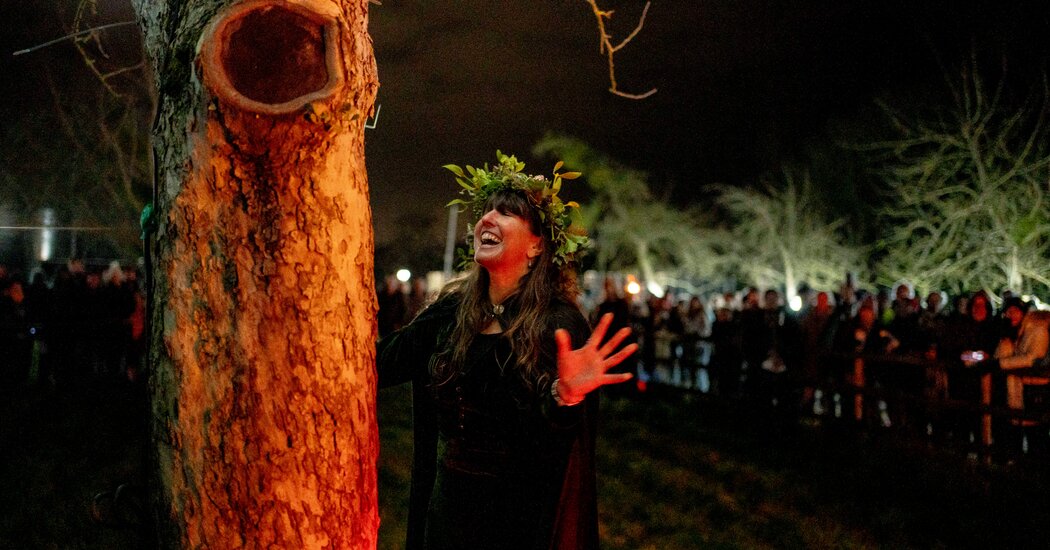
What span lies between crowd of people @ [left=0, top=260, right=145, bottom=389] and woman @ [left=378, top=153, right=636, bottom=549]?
25.1ft

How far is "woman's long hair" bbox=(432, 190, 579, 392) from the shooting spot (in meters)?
2.71

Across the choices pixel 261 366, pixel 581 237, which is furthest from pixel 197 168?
pixel 581 237

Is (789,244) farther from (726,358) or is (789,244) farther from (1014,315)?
(1014,315)

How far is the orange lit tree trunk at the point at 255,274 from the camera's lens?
80.5 inches

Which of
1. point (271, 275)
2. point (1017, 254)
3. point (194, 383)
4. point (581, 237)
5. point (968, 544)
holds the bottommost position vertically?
point (968, 544)

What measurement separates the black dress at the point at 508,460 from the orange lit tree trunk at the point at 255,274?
1.84ft

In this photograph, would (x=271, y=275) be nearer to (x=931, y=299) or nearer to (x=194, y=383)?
(x=194, y=383)

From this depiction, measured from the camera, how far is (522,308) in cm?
287

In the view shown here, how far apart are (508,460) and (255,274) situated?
115cm

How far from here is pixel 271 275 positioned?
7.12ft

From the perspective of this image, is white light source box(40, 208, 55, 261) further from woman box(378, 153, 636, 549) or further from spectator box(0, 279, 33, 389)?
woman box(378, 153, 636, 549)

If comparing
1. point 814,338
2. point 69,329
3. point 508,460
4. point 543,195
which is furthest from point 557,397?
point 69,329

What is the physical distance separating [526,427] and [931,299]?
8.79m

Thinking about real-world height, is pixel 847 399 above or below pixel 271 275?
below
